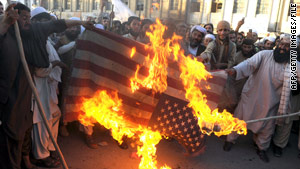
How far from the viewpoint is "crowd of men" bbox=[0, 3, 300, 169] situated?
122 inches

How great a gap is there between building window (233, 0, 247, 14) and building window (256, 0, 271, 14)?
1.29 metres

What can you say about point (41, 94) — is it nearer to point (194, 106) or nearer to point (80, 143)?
point (80, 143)

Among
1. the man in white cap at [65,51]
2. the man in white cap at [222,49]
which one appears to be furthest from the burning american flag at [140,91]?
the man in white cap at [222,49]

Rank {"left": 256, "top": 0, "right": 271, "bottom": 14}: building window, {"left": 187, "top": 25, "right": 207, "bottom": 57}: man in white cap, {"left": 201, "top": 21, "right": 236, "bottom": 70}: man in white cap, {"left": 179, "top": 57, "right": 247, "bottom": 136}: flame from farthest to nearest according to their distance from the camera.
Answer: {"left": 256, "top": 0, "right": 271, "bottom": 14}: building window < {"left": 187, "top": 25, "right": 207, "bottom": 57}: man in white cap < {"left": 201, "top": 21, "right": 236, "bottom": 70}: man in white cap < {"left": 179, "top": 57, "right": 247, "bottom": 136}: flame

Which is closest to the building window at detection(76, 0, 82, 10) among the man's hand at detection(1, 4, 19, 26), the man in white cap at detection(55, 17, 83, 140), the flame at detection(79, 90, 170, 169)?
the man in white cap at detection(55, 17, 83, 140)

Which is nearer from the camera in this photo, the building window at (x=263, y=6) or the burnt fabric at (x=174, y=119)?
the burnt fabric at (x=174, y=119)

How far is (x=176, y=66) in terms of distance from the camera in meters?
3.73

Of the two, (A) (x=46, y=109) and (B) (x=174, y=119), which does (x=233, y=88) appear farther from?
(A) (x=46, y=109)

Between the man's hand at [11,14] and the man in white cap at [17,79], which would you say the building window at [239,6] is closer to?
the man in white cap at [17,79]

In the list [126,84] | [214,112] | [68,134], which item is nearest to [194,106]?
[214,112]

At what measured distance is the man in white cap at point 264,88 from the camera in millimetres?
4625

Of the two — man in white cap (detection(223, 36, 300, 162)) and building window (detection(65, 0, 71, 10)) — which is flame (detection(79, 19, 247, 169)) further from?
building window (detection(65, 0, 71, 10))

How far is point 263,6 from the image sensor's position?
901 inches

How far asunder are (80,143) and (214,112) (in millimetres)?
2747
